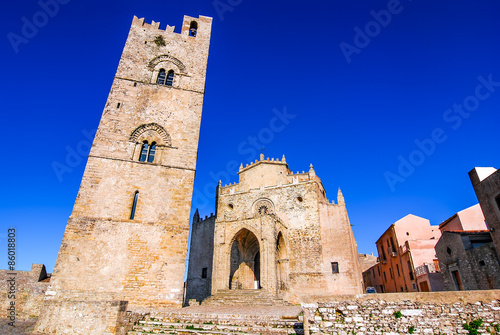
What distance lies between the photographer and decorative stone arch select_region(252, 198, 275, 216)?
23391 millimetres

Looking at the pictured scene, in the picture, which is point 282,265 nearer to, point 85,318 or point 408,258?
point 408,258

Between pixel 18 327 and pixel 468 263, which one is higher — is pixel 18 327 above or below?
below

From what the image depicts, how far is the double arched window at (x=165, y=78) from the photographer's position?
1620cm

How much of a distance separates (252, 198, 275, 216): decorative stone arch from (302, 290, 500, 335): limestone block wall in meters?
16.9

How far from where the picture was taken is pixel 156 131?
1459 cm

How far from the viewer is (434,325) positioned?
580 cm

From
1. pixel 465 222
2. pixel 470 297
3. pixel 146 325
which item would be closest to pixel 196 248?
pixel 146 325

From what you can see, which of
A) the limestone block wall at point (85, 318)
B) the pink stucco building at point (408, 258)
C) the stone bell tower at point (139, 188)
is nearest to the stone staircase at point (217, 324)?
the limestone block wall at point (85, 318)

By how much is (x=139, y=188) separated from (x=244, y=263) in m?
12.2

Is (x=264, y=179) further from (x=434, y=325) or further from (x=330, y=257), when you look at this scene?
(x=434, y=325)

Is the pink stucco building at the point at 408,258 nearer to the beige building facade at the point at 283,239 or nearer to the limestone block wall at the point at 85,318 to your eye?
the beige building facade at the point at 283,239

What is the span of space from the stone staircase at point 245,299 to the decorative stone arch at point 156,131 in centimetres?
974

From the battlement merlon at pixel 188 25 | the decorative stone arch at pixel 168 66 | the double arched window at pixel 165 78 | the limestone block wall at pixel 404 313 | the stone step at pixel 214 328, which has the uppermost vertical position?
the battlement merlon at pixel 188 25

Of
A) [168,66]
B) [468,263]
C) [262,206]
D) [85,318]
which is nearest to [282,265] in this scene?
[262,206]
